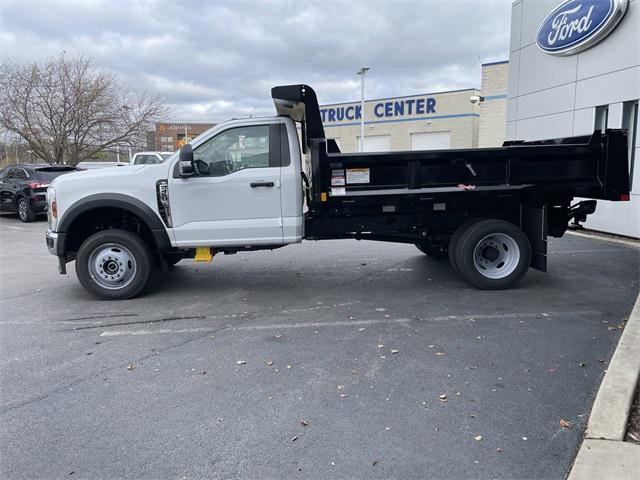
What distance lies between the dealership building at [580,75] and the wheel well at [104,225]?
9.34 meters

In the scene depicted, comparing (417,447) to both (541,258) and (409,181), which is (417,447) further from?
(541,258)

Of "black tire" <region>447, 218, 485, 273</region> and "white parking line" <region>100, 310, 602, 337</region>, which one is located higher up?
"black tire" <region>447, 218, 485, 273</region>

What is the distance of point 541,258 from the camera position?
22.0ft

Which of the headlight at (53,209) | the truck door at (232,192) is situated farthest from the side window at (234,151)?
the headlight at (53,209)

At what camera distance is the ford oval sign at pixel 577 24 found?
10.3 meters

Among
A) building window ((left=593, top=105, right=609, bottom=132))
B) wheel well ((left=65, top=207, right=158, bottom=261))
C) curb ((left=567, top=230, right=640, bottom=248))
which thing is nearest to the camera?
wheel well ((left=65, top=207, right=158, bottom=261))

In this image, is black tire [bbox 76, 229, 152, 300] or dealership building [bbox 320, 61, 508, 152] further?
dealership building [bbox 320, 61, 508, 152]

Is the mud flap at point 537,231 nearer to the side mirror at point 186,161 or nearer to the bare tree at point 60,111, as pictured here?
the side mirror at point 186,161

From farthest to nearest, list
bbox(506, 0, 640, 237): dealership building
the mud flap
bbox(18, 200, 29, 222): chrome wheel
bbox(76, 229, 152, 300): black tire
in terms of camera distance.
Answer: bbox(18, 200, 29, 222): chrome wheel → bbox(506, 0, 640, 237): dealership building → the mud flap → bbox(76, 229, 152, 300): black tire

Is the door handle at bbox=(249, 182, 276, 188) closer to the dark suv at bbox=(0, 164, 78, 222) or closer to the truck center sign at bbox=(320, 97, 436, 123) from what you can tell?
the dark suv at bbox=(0, 164, 78, 222)

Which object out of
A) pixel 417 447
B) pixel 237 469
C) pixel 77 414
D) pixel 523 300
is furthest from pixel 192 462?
pixel 523 300

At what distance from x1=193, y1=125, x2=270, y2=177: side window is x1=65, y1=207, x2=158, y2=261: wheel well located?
3.83 ft

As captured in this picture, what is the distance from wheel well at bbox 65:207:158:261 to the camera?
654cm

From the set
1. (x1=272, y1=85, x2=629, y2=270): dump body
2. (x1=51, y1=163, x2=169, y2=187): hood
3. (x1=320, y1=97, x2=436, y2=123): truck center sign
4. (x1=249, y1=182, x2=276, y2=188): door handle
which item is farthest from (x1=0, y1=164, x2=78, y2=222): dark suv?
(x1=320, y1=97, x2=436, y2=123): truck center sign
